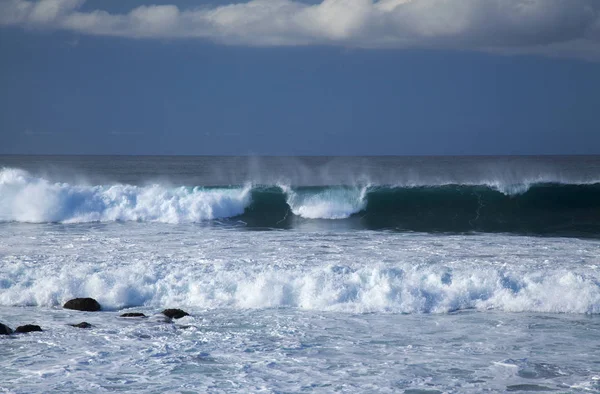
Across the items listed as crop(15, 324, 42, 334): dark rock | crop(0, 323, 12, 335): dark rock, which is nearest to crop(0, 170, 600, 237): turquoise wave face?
crop(15, 324, 42, 334): dark rock

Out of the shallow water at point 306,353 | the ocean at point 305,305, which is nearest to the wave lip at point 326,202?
the ocean at point 305,305

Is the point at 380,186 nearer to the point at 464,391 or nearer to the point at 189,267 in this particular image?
the point at 189,267

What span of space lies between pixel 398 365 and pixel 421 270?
14.1ft

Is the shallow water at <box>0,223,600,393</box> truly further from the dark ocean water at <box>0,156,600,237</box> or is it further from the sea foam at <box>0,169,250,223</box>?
the sea foam at <box>0,169,250,223</box>

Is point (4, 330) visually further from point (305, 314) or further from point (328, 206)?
point (328, 206)

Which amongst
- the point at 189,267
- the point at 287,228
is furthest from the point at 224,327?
the point at 287,228

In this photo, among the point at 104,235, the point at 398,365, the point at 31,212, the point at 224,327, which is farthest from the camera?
the point at 31,212

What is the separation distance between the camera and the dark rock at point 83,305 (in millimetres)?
9469

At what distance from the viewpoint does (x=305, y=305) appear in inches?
385

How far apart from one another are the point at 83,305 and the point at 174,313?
62.4 inches

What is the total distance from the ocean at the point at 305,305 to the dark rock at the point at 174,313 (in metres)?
0.18

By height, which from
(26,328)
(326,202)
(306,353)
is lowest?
(306,353)

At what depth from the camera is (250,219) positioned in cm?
2072

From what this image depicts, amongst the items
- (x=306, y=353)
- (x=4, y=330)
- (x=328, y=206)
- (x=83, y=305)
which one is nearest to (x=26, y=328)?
(x=4, y=330)
